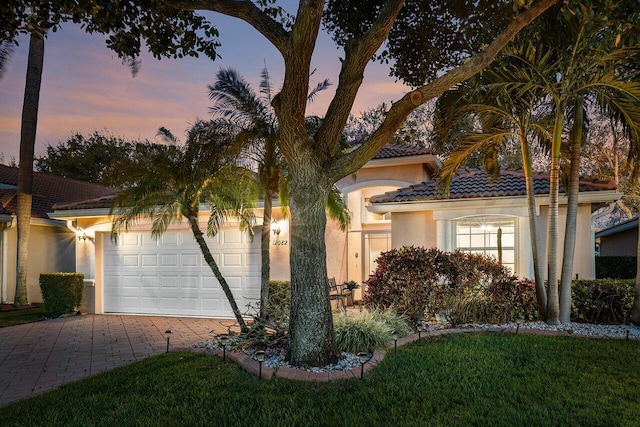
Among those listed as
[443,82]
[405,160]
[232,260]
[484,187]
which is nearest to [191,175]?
[232,260]

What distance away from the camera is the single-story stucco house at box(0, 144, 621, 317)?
33.8 feet

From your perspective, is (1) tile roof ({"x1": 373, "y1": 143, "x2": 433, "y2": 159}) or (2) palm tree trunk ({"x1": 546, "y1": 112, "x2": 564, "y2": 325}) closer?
(2) palm tree trunk ({"x1": 546, "y1": 112, "x2": 564, "y2": 325})

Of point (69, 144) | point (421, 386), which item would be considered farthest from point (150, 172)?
point (69, 144)

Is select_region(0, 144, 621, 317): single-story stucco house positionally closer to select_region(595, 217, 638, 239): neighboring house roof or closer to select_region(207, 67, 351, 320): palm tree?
select_region(207, 67, 351, 320): palm tree

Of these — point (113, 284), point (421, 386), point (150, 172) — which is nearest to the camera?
point (421, 386)

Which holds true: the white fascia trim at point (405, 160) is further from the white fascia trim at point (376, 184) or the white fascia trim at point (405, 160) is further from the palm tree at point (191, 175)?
the palm tree at point (191, 175)

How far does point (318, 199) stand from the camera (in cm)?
590

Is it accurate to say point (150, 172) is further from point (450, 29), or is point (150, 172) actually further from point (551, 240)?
point (551, 240)

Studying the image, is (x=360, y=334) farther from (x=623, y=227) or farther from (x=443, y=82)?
(x=623, y=227)

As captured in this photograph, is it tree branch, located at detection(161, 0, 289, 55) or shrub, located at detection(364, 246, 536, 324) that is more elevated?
tree branch, located at detection(161, 0, 289, 55)

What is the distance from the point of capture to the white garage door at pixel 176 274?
12.0 meters

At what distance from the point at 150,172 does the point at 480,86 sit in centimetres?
658

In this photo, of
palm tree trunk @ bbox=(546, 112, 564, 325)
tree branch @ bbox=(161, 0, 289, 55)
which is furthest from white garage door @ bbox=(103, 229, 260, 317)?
palm tree trunk @ bbox=(546, 112, 564, 325)

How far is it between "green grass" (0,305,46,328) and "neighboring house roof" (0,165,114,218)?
12.0ft
